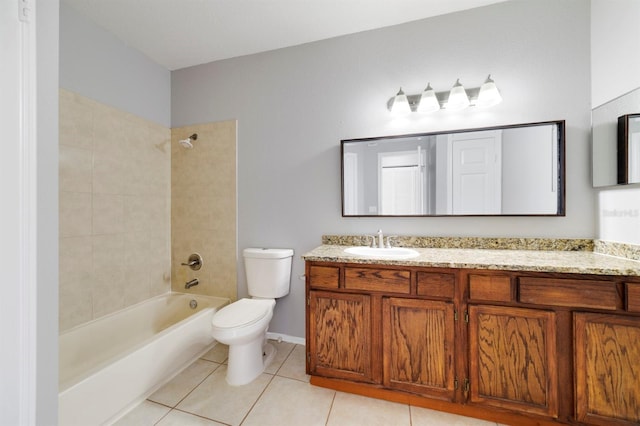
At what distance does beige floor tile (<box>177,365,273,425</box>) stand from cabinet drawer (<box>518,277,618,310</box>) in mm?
1588

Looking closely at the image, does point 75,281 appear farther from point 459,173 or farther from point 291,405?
point 459,173

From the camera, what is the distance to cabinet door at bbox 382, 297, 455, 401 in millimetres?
1391

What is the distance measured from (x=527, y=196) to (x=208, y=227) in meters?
2.51

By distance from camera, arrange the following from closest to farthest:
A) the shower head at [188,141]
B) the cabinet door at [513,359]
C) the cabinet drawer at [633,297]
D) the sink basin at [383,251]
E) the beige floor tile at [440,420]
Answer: the cabinet drawer at [633,297]
the cabinet door at [513,359]
the beige floor tile at [440,420]
the sink basin at [383,251]
the shower head at [188,141]

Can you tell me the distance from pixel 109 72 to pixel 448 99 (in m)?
2.57

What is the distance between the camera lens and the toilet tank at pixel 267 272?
6.74ft

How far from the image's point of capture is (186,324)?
189cm

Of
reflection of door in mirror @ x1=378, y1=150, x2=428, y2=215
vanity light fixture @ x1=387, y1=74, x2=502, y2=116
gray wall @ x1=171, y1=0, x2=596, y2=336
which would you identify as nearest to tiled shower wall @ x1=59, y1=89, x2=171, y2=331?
gray wall @ x1=171, y1=0, x2=596, y2=336

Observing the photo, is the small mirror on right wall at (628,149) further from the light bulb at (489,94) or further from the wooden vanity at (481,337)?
the light bulb at (489,94)

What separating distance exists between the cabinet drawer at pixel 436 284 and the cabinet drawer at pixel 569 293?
0.31m

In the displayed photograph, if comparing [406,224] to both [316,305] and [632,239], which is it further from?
[632,239]

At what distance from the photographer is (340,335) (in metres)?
1.57

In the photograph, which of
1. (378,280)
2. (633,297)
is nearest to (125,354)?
(378,280)

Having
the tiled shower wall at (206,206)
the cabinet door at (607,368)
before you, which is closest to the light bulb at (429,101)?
the cabinet door at (607,368)
